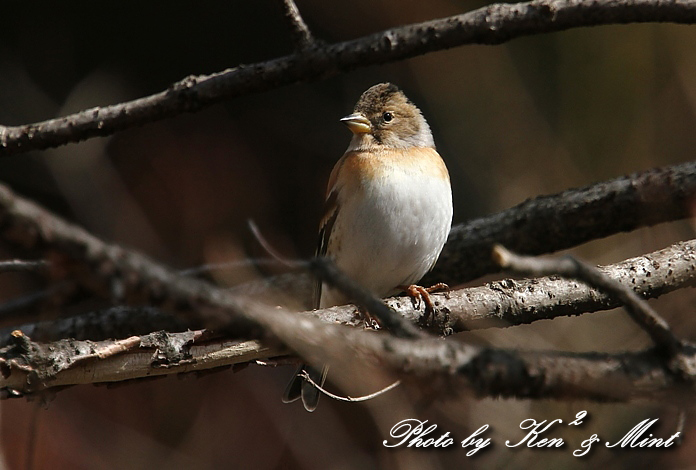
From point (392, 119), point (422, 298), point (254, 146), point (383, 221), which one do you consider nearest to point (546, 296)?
point (422, 298)

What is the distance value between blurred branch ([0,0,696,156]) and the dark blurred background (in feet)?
7.73

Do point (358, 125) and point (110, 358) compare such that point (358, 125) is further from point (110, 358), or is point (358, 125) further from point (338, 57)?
point (110, 358)

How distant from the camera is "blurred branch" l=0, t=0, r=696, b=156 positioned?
97.4 inches

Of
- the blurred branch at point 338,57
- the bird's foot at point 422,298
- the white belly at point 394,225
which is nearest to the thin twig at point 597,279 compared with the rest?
the bird's foot at point 422,298

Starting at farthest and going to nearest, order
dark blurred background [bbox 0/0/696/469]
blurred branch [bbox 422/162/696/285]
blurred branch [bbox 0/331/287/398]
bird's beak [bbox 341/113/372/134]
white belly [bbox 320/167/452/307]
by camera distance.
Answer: dark blurred background [bbox 0/0/696/469], bird's beak [bbox 341/113/372/134], white belly [bbox 320/167/452/307], blurred branch [bbox 422/162/696/285], blurred branch [bbox 0/331/287/398]

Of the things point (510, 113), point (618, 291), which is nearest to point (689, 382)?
point (618, 291)

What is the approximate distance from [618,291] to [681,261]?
1439mm

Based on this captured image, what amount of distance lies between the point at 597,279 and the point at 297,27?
5.17 ft

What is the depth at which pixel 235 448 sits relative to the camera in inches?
193

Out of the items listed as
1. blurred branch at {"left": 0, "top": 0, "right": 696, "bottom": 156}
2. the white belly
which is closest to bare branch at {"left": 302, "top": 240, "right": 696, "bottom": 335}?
the white belly

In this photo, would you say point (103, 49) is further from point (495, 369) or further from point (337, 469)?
point (495, 369)

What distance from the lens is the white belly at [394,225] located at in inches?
124

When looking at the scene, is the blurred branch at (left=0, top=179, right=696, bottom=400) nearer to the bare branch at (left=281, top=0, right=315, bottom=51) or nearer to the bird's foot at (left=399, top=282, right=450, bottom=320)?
the bird's foot at (left=399, top=282, right=450, bottom=320)

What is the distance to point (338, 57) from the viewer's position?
8.25 ft
